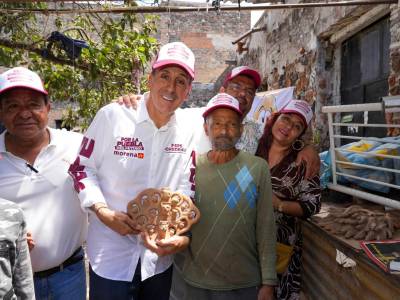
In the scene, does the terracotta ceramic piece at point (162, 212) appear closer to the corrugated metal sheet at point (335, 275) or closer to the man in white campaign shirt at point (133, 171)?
the man in white campaign shirt at point (133, 171)

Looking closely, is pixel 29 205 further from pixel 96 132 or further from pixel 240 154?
pixel 240 154

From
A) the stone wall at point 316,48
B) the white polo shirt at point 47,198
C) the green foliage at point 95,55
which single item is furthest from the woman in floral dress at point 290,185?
the green foliage at point 95,55

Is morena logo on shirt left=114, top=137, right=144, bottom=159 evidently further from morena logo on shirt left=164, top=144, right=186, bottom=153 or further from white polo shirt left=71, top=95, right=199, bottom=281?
morena logo on shirt left=164, top=144, right=186, bottom=153

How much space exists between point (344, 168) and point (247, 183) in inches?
59.8

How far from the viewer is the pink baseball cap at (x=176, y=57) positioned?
1.93 meters

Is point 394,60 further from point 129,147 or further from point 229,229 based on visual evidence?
point 129,147

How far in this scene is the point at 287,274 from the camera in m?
2.60

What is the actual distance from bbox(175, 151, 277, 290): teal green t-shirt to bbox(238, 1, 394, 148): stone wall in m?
2.38

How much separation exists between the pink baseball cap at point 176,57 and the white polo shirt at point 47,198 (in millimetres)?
732

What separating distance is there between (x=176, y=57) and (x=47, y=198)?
998 mm

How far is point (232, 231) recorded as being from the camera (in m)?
1.97

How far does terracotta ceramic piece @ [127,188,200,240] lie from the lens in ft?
6.01

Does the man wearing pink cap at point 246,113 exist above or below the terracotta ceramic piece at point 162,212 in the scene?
above

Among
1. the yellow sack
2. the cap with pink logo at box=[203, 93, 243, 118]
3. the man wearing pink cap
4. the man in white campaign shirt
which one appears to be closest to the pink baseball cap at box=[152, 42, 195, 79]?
the man in white campaign shirt
